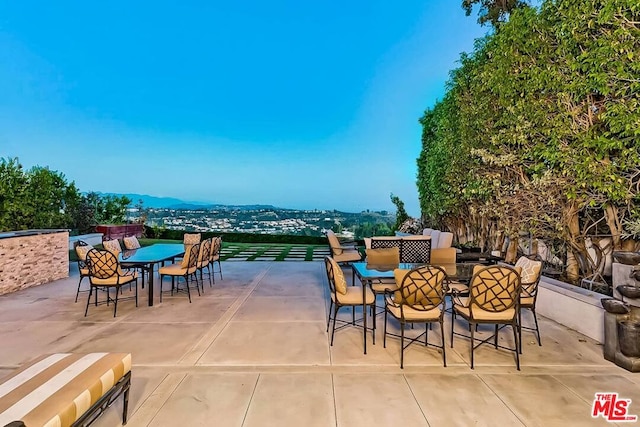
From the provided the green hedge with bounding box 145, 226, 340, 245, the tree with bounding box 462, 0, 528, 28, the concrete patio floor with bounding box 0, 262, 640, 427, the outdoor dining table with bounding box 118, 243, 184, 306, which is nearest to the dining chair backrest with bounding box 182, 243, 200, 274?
the outdoor dining table with bounding box 118, 243, 184, 306

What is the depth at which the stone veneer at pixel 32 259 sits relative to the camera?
5777mm

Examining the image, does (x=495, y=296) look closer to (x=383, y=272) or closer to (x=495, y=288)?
(x=495, y=288)

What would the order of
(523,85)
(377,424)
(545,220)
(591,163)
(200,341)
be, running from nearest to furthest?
1. (377,424)
2. (200,341)
3. (591,163)
4. (523,85)
5. (545,220)

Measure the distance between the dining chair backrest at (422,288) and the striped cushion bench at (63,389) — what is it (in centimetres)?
233

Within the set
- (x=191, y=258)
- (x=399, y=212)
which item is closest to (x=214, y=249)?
(x=191, y=258)

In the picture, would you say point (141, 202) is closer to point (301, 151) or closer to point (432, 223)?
point (301, 151)

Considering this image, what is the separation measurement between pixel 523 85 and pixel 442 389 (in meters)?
4.35

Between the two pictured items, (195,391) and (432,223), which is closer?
(195,391)

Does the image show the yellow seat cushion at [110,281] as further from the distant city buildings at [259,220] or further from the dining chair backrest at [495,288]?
the distant city buildings at [259,220]

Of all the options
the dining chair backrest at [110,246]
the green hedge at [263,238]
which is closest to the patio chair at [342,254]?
the dining chair backrest at [110,246]

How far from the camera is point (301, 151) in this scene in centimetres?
1952

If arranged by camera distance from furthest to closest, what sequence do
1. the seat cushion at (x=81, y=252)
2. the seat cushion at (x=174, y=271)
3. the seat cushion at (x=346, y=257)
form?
the seat cushion at (x=346, y=257)
the seat cushion at (x=174, y=271)
the seat cushion at (x=81, y=252)

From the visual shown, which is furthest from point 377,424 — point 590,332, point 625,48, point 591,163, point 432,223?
point 432,223

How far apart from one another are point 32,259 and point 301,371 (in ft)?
20.9
